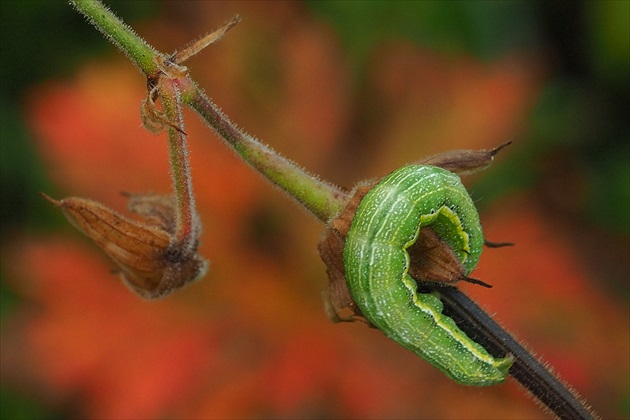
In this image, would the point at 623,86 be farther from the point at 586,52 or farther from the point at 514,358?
the point at 514,358

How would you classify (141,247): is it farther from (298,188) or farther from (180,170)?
(298,188)

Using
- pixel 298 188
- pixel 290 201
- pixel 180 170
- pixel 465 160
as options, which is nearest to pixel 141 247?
pixel 180 170

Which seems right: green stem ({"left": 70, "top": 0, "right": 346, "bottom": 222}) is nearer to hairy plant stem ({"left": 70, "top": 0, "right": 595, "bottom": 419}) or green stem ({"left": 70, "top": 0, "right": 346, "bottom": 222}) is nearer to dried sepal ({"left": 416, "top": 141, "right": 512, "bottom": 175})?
hairy plant stem ({"left": 70, "top": 0, "right": 595, "bottom": 419})

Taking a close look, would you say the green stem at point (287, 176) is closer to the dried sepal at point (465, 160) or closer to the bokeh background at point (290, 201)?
the dried sepal at point (465, 160)

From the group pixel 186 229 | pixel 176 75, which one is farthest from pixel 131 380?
pixel 176 75

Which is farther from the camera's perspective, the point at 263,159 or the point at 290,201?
the point at 290,201

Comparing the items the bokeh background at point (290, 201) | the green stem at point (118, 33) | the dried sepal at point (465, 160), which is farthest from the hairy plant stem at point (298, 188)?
the bokeh background at point (290, 201)
